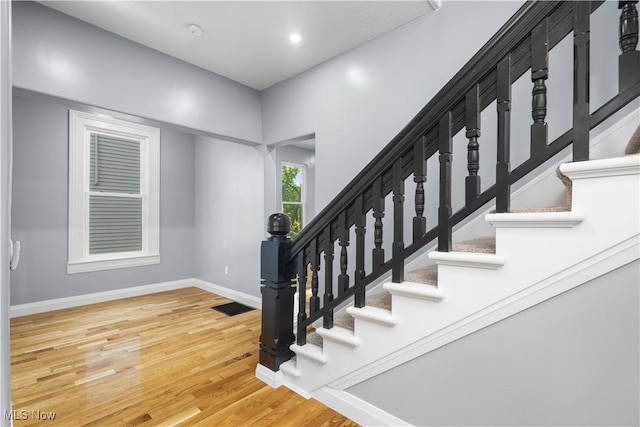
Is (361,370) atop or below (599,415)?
below

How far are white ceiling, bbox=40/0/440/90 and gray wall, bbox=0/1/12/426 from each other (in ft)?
5.70

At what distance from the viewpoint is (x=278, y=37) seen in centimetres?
259

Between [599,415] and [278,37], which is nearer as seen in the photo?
[599,415]

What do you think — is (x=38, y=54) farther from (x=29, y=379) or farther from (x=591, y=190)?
(x=591, y=190)

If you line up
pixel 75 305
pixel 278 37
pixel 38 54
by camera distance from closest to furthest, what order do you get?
pixel 38 54, pixel 278 37, pixel 75 305

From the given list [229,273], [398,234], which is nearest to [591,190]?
[398,234]

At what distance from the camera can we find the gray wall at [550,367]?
96 cm

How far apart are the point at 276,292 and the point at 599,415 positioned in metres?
1.62

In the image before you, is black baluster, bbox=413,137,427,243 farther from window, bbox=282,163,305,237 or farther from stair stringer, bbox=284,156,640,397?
window, bbox=282,163,305,237

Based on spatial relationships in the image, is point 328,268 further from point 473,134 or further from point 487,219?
point 473,134

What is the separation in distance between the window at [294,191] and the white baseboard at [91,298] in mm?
2347

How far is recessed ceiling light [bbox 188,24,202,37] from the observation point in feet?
8.06

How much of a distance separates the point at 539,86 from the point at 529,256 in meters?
0.64

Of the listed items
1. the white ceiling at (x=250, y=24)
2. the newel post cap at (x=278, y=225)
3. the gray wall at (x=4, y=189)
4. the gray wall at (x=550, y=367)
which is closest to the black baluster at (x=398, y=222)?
the gray wall at (x=550, y=367)
